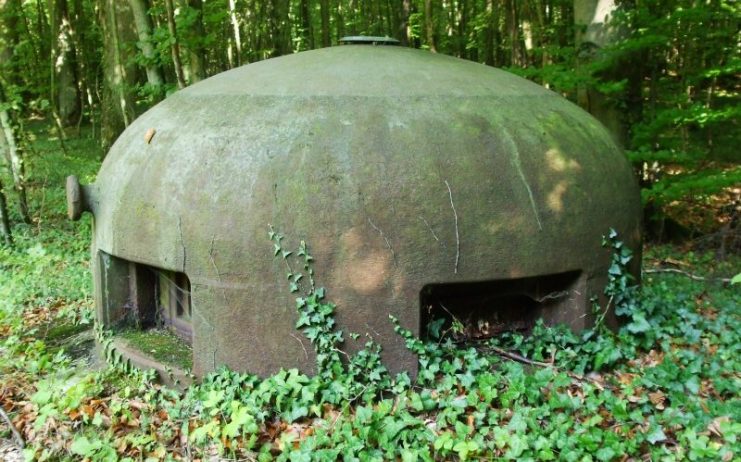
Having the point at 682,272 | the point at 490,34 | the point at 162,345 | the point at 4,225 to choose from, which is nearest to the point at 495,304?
the point at 162,345

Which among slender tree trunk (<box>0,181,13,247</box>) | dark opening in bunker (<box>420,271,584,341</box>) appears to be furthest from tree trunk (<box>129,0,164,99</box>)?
dark opening in bunker (<box>420,271,584,341</box>)

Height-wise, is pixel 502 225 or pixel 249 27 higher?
pixel 249 27

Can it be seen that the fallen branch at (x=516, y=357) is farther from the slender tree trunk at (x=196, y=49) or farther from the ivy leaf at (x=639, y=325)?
the slender tree trunk at (x=196, y=49)

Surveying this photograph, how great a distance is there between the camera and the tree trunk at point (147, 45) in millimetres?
9422

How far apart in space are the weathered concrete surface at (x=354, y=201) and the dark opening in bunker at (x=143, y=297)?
49 cm

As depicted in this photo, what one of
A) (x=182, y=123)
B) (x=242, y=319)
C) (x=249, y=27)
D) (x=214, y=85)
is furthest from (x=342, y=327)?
(x=249, y=27)

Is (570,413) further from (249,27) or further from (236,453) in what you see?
(249,27)

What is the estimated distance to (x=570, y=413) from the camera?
4.48 metres

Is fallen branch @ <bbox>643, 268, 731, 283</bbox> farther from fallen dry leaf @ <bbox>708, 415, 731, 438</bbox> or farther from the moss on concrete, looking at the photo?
the moss on concrete

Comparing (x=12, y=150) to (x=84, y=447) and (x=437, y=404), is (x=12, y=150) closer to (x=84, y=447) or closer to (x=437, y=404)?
(x=84, y=447)

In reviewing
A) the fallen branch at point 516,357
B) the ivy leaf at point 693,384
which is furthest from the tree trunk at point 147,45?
the ivy leaf at point 693,384

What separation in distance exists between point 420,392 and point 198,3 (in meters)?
8.34

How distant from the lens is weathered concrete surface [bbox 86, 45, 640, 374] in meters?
4.51

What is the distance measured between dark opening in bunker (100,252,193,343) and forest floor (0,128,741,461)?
0.30m
